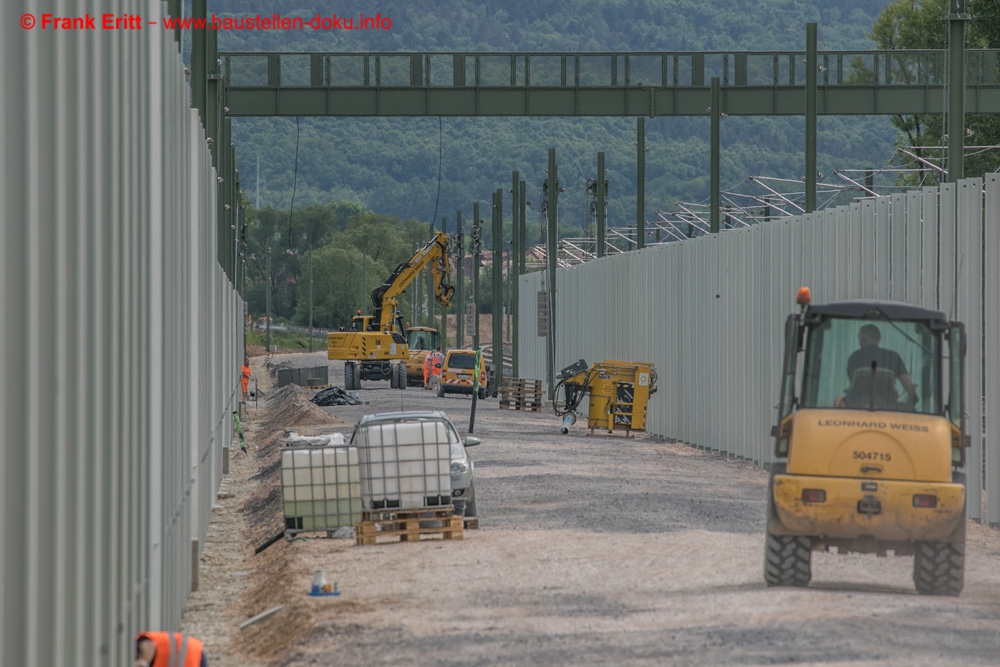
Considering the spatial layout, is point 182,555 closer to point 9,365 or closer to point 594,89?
point 9,365

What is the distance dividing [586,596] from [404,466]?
4586 millimetres

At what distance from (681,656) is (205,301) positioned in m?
8.07

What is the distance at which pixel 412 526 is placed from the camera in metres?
16.3

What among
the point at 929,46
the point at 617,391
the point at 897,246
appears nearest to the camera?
the point at 897,246

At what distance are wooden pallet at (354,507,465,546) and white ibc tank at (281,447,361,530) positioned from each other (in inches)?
26.1

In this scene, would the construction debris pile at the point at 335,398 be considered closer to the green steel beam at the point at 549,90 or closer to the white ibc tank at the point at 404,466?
the green steel beam at the point at 549,90

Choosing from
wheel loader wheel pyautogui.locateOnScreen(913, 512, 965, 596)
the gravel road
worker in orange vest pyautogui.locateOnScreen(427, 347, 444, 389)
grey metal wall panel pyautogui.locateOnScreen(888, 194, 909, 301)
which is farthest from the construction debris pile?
wheel loader wheel pyautogui.locateOnScreen(913, 512, 965, 596)

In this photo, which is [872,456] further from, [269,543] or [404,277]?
[404,277]

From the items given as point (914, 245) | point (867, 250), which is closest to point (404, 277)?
point (867, 250)

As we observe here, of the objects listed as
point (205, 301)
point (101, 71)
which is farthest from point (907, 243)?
point (101, 71)

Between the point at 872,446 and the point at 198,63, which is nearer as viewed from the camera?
the point at 872,446

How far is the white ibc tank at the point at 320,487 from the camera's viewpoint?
16.8m

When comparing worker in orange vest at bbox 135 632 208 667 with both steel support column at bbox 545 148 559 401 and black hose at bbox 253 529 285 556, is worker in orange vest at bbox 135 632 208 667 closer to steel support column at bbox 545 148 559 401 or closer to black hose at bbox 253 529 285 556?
black hose at bbox 253 529 285 556

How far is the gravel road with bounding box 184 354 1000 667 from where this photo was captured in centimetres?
981
